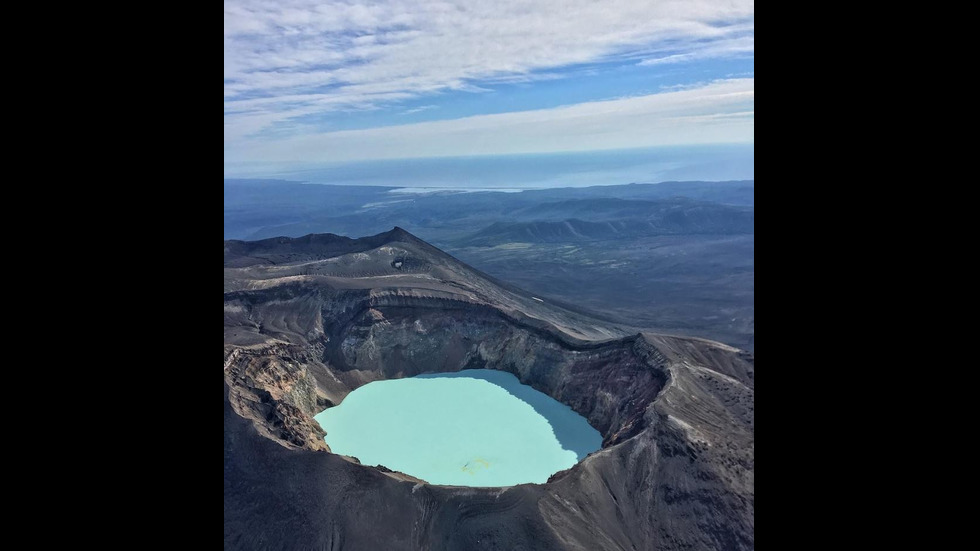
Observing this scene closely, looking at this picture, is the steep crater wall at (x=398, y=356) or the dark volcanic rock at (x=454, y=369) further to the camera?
the steep crater wall at (x=398, y=356)

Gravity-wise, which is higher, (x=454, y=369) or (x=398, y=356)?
(x=398, y=356)

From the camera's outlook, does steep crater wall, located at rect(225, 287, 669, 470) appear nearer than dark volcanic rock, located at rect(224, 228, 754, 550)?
No
